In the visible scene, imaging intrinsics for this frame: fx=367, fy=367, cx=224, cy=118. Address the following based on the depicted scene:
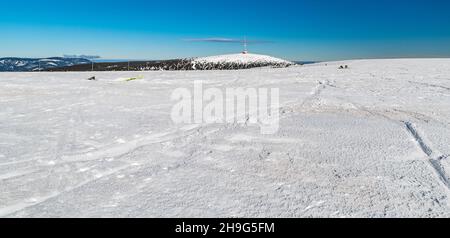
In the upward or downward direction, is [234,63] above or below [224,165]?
above

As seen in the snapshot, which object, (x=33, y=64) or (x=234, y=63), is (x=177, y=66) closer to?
(x=234, y=63)

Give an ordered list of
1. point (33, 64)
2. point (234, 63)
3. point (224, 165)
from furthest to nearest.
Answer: point (33, 64)
point (234, 63)
point (224, 165)

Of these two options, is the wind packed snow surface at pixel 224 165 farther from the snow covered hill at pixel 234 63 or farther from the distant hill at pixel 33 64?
the distant hill at pixel 33 64

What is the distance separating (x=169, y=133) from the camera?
5902 millimetres

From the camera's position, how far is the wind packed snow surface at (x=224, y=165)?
3.19m

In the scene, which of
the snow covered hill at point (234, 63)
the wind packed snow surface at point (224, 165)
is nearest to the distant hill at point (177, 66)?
the snow covered hill at point (234, 63)

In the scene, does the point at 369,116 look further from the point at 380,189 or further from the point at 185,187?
the point at 185,187

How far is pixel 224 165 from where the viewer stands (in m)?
4.30

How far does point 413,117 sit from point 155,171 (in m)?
5.34

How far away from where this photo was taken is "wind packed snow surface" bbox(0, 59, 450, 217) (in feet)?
10.5

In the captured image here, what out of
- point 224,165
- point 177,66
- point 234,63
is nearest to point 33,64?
point 177,66
